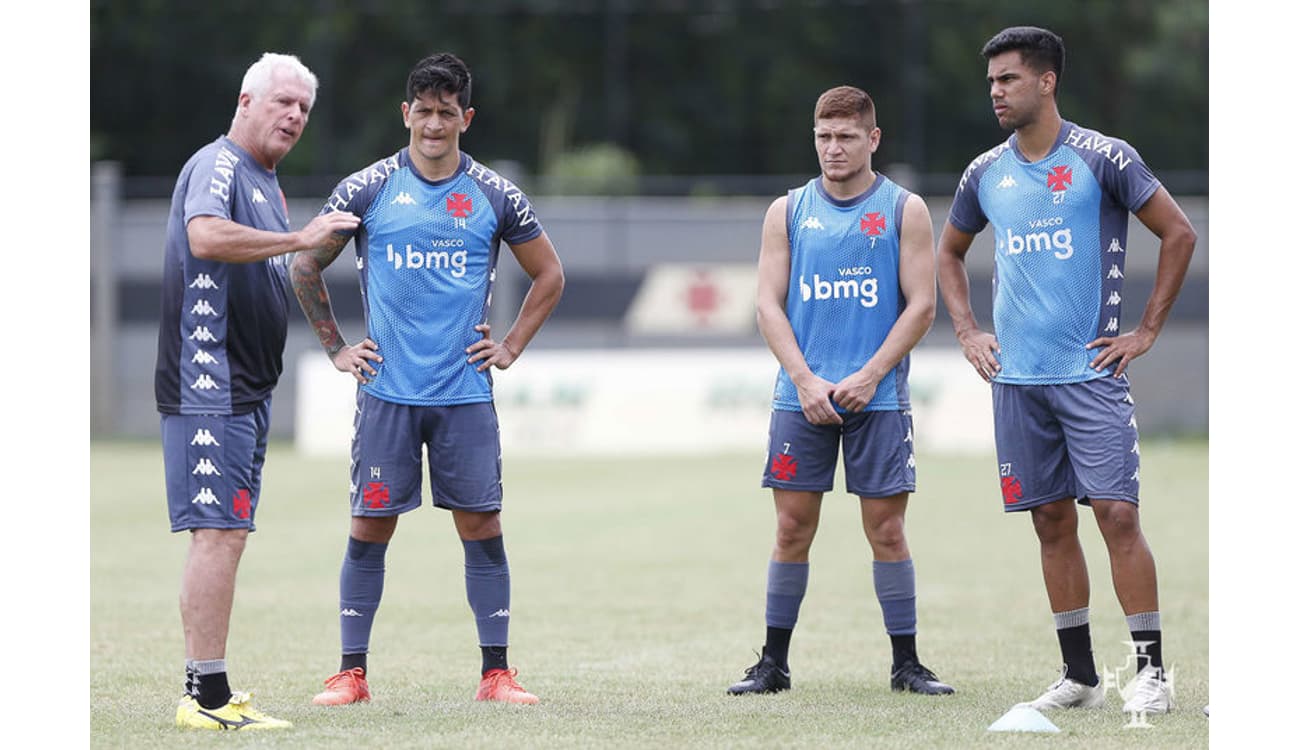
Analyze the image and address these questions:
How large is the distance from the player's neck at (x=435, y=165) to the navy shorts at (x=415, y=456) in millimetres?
852

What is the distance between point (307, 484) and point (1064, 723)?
14.0 metres

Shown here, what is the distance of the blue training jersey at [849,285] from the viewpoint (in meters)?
6.78

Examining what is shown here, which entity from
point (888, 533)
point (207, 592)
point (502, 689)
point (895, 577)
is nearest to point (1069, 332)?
point (888, 533)

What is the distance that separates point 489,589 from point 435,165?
1609mm

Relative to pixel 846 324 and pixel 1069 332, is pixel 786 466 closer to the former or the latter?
pixel 846 324

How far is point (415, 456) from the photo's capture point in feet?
21.6

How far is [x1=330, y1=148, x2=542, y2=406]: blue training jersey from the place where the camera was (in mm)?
6539

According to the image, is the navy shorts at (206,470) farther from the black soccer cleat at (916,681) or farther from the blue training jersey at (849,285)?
the black soccer cleat at (916,681)

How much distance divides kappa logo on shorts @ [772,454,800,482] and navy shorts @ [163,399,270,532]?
2.04 metres

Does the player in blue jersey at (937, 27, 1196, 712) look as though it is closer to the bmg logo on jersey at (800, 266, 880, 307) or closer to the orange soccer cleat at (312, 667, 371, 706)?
the bmg logo on jersey at (800, 266, 880, 307)

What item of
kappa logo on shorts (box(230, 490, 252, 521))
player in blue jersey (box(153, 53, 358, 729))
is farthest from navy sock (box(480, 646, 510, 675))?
kappa logo on shorts (box(230, 490, 252, 521))

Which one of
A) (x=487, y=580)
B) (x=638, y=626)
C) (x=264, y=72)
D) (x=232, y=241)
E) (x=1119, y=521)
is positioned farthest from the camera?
(x=638, y=626)

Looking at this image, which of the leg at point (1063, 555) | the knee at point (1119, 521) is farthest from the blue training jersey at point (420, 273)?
the knee at point (1119, 521)
